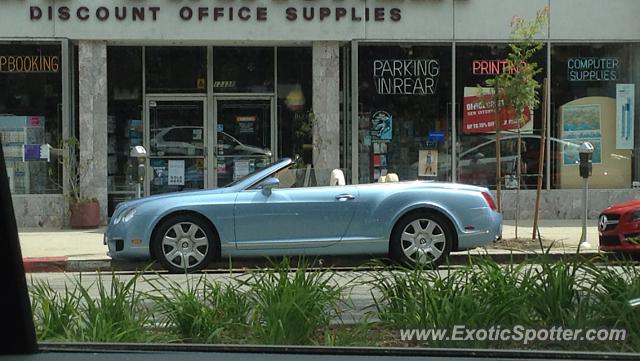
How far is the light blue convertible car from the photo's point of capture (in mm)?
9406

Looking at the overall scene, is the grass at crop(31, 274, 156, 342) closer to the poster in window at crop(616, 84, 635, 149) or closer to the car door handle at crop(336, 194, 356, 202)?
the car door handle at crop(336, 194, 356, 202)

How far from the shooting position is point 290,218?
9.46 metres

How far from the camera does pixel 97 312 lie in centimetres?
430

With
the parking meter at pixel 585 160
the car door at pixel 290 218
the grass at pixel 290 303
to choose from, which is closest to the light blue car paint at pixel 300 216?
the car door at pixel 290 218

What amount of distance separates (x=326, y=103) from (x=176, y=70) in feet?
10.8

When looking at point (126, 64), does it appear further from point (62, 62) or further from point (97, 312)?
point (97, 312)

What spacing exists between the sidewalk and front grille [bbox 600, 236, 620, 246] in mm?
210

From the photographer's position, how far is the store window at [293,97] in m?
15.6

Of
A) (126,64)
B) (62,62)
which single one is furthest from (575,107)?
(62,62)

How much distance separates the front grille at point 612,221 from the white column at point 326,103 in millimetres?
6327

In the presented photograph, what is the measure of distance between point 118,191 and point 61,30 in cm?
339

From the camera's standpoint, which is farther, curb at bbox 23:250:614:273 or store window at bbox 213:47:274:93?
store window at bbox 213:47:274:93

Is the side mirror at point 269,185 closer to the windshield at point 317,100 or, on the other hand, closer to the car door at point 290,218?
the car door at point 290,218

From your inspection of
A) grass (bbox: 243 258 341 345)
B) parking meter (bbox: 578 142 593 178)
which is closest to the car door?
parking meter (bbox: 578 142 593 178)
